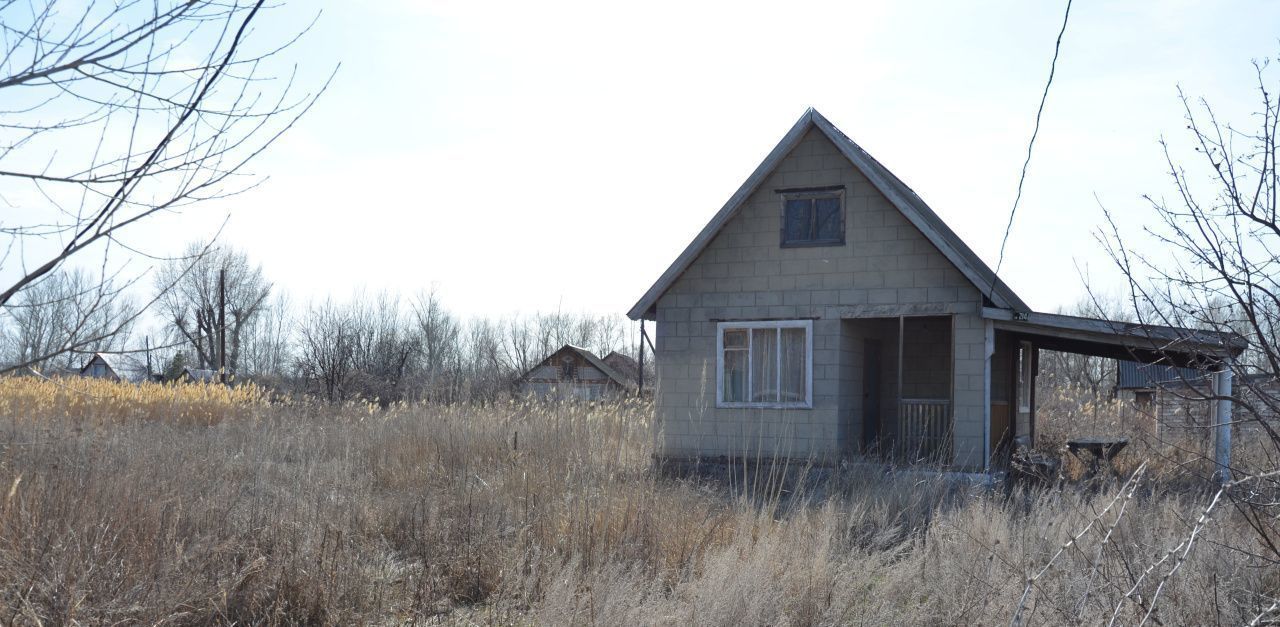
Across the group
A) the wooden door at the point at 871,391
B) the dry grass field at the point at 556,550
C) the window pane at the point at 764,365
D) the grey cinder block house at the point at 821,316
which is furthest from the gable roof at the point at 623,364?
the dry grass field at the point at 556,550

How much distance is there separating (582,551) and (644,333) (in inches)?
366

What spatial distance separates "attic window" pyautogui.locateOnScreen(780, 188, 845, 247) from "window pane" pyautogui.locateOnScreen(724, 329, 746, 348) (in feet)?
5.06

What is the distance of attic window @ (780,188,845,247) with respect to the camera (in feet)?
48.7

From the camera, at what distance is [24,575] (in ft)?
18.1

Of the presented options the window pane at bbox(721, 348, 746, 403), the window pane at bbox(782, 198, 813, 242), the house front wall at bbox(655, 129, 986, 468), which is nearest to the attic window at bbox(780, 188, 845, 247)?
the window pane at bbox(782, 198, 813, 242)

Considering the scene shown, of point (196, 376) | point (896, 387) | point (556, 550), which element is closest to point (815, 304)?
point (896, 387)

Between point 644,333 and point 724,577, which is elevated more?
point 644,333

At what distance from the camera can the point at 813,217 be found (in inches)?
591

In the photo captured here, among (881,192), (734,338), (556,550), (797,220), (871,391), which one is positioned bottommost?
(556,550)

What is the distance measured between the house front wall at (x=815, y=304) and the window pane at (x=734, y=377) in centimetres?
21

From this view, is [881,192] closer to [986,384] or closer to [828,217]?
[828,217]

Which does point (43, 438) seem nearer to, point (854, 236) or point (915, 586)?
point (915, 586)

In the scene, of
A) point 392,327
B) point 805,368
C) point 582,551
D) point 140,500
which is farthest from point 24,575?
point 392,327

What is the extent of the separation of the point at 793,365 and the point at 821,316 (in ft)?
2.89
